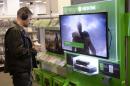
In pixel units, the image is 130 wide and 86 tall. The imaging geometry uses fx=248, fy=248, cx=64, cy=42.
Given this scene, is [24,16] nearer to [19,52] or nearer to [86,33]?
[19,52]

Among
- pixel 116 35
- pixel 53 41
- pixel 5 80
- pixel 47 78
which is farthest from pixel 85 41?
pixel 5 80

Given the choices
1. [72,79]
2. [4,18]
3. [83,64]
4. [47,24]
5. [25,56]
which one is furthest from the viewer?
[4,18]

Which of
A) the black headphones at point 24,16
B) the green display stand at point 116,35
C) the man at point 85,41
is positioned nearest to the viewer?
the green display stand at point 116,35

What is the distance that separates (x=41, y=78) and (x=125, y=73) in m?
2.38

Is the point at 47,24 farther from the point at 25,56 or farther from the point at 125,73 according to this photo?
the point at 125,73

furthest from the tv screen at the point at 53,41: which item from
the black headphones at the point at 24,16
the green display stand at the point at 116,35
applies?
the green display stand at the point at 116,35

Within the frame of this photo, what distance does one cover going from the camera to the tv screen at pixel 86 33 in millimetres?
2986

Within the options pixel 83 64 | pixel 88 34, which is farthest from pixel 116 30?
pixel 83 64

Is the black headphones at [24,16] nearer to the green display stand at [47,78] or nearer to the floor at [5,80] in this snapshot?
the green display stand at [47,78]

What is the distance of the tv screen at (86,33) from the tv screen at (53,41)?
0.49 meters

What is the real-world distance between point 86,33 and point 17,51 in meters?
1.01

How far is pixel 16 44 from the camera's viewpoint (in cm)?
351

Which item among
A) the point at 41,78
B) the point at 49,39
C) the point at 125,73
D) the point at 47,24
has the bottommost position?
the point at 41,78

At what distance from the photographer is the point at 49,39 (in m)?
4.69
